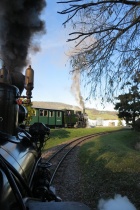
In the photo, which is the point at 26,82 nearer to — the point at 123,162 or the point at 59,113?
the point at 123,162

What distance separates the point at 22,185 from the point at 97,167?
397 inches

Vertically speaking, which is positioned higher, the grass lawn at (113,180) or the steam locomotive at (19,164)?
the steam locomotive at (19,164)

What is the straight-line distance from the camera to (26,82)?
20.7 feet

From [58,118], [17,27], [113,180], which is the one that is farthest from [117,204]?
[58,118]

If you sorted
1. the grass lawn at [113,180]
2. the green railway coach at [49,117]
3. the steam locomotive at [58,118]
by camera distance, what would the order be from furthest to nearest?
the steam locomotive at [58,118], the green railway coach at [49,117], the grass lawn at [113,180]

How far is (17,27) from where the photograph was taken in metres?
5.99

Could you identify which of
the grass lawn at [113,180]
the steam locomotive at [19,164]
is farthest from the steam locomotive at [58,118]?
the steam locomotive at [19,164]

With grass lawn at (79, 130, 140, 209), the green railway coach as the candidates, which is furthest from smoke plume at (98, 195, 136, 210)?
the green railway coach

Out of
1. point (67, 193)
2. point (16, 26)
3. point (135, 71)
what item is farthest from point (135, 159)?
point (16, 26)

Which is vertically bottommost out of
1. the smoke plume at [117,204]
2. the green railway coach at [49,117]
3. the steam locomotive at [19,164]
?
the smoke plume at [117,204]

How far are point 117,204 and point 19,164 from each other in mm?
4735

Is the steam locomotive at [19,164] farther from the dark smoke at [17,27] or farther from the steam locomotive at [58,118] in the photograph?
the steam locomotive at [58,118]

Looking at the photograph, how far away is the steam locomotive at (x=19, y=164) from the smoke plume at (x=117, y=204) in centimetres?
236

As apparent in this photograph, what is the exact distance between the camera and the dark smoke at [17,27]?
513 cm
